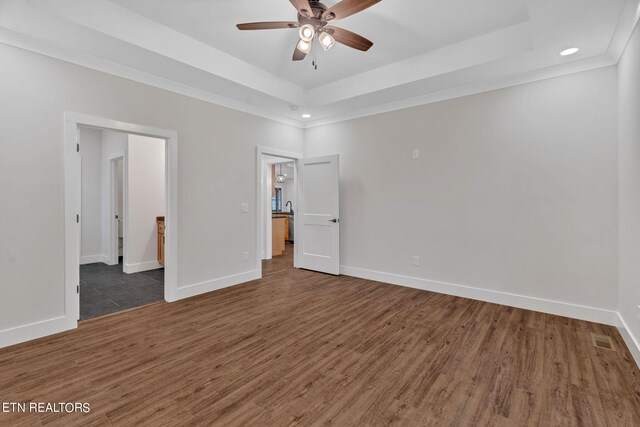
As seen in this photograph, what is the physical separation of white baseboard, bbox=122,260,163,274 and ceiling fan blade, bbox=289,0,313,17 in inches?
194

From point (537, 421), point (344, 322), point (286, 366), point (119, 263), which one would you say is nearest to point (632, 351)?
point (537, 421)

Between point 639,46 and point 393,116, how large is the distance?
2567 mm

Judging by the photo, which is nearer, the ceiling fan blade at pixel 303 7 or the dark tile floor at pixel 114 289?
the ceiling fan blade at pixel 303 7

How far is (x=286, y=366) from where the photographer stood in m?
2.26

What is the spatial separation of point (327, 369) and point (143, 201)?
4843 mm

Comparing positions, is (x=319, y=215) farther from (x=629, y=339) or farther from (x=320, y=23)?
(x=629, y=339)

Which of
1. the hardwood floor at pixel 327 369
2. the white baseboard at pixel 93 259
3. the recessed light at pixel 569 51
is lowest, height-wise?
the hardwood floor at pixel 327 369

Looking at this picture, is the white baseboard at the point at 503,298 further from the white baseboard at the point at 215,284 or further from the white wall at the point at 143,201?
the white wall at the point at 143,201

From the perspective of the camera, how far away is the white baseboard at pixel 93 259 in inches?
233

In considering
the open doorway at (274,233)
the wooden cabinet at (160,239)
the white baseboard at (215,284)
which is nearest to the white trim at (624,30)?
the open doorway at (274,233)

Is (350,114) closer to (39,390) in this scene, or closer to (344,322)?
(344,322)

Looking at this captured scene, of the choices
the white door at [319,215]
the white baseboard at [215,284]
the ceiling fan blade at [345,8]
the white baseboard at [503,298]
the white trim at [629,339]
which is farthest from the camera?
the white door at [319,215]

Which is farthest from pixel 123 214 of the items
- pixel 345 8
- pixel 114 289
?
pixel 345 8

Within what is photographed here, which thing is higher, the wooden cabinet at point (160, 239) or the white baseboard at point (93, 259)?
the wooden cabinet at point (160, 239)
